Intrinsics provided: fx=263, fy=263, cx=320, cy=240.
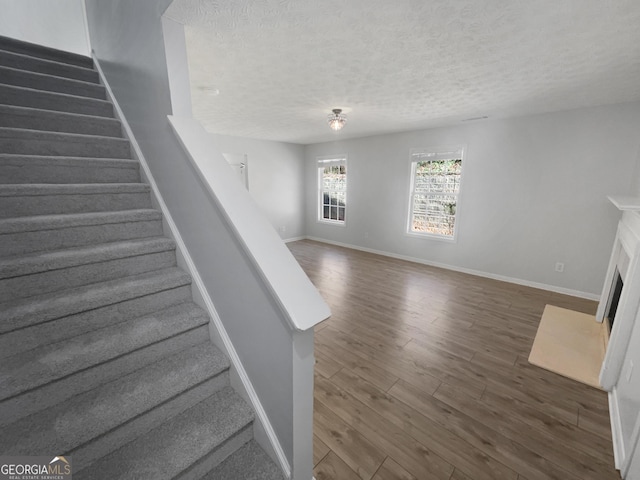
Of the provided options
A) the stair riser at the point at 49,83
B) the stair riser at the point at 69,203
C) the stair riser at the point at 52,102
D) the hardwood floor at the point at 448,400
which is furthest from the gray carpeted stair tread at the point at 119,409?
the stair riser at the point at 49,83

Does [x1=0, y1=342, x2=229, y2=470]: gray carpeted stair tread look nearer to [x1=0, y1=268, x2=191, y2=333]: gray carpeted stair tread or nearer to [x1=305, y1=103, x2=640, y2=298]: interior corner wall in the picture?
[x1=0, y1=268, x2=191, y2=333]: gray carpeted stair tread

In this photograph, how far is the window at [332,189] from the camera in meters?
5.88

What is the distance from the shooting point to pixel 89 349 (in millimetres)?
1132

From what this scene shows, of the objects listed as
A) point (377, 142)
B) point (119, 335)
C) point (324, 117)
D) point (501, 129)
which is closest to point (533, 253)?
point (501, 129)

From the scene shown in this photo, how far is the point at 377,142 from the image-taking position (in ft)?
16.7

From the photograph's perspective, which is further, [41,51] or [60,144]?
[41,51]

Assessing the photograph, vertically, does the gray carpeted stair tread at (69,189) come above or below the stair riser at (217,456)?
above

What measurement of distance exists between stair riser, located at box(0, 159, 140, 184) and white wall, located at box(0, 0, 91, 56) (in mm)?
2963

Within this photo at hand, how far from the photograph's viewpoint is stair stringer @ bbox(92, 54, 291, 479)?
117 cm

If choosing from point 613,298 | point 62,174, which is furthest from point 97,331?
point 613,298

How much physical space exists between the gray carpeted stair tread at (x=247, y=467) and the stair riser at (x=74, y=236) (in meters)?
1.33

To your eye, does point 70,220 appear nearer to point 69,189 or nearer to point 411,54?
point 69,189

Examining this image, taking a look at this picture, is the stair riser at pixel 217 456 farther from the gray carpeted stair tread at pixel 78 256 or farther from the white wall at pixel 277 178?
the white wall at pixel 277 178

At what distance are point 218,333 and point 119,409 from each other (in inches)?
18.1
